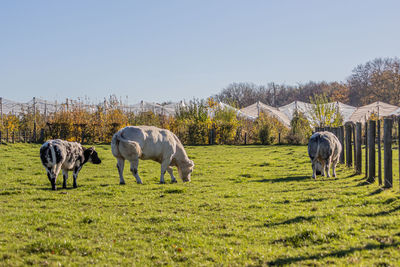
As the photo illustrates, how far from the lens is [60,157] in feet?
38.7

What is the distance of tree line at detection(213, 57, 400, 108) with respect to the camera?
7916 cm

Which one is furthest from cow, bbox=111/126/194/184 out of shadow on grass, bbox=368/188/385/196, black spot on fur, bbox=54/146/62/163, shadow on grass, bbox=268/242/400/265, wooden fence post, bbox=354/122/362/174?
shadow on grass, bbox=268/242/400/265

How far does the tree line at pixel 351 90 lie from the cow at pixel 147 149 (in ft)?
162

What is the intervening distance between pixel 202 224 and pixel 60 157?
19.3 feet

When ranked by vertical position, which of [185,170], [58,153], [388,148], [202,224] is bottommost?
[202,224]

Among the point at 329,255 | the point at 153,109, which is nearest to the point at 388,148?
the point at 329,255

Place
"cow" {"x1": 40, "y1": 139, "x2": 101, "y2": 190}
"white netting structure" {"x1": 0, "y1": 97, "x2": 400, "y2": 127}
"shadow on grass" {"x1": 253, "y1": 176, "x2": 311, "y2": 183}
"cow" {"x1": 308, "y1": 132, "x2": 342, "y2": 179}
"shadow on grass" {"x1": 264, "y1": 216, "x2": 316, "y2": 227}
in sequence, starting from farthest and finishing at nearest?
"white netting structure" {"x1": 0, "y1": 97, "x2": 400, "y2": 127}, "cow" {"x1": 308, "y1": 132, "x2": 342, "y2": 179}, "shadow on grass" {"x1": 253, "y1": 176, "x2": 311, "y2": 183}, "cow" {"x1": 40, "y1": 139, "x2": 101, "y2": 190}, "shadow on grass" {"x1": 264, "y1": 216, "x2": 316, "y2": 227}

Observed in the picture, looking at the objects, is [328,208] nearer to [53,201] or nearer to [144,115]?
[53,201]

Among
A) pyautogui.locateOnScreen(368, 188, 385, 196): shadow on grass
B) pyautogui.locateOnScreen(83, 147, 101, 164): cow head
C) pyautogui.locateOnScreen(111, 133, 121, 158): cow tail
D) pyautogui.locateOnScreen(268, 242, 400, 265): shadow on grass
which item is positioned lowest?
pyautogui.locateOnScreen(268, 242, 400, 265): shadow on grass

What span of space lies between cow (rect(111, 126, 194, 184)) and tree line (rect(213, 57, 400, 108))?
162 ft

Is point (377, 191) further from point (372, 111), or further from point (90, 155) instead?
point (372, 111)

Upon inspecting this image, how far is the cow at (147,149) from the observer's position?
43.8ft

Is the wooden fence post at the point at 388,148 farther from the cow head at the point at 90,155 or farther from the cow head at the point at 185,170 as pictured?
the cow head at the point at 90,155

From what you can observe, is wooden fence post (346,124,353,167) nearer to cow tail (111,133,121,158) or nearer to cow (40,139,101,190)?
cow tail (111,133,121,158)
